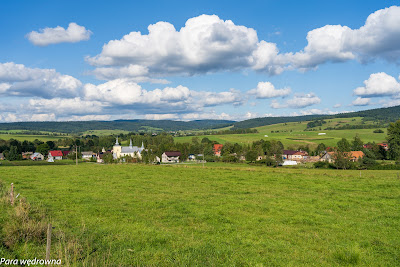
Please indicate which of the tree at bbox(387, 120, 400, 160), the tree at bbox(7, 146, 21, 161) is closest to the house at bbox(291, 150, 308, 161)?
the tree at bbox(387, 120, 400, 160)

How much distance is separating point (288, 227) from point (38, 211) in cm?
1364

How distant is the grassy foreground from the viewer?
10562mm

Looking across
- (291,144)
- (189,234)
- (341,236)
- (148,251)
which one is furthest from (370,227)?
(291,144)

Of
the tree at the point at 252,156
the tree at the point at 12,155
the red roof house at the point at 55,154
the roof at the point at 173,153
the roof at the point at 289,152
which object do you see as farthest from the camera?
the red roof house at the point at 55,154

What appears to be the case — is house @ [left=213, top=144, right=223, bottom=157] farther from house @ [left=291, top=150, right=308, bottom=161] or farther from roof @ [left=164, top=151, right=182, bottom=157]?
house @ [left=291, top=150, right=308, bottom=161]

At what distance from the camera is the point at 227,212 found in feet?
57.1

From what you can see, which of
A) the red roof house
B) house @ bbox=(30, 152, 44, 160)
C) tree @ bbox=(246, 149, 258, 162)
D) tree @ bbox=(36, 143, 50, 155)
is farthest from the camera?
tree @ bbox=(36, 143, 50, 155)

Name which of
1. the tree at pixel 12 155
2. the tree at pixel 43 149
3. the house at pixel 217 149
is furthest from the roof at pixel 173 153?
the tree at pixel 43 149

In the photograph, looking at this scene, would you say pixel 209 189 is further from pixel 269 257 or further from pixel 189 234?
pixel 269 257

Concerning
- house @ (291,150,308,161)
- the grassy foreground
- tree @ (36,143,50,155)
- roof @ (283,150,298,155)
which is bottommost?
house @ (291,150,308,161)

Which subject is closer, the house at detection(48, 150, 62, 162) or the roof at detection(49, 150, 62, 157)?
the house at detection(48, 150, 62, 162)

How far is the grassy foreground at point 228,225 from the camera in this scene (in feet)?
34.7

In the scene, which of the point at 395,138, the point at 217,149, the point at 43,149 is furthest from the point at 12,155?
the point at 395,138

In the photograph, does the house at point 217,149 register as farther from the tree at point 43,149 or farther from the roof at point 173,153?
the tree at point 43,149
